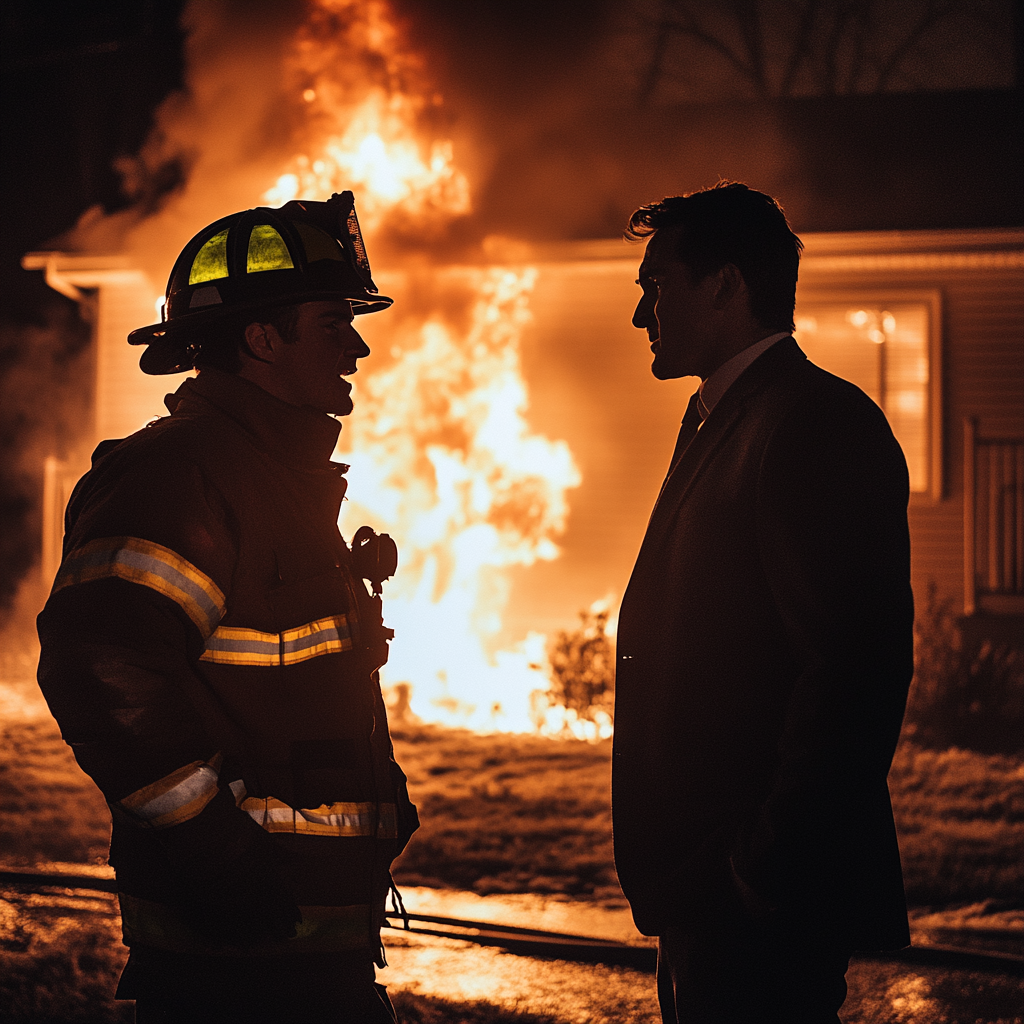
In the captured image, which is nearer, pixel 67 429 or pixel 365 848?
pixel 365 848

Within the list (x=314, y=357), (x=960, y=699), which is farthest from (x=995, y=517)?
(x=314, y=357)

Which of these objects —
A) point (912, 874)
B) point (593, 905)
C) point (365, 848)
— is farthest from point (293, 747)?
point (912, 874)

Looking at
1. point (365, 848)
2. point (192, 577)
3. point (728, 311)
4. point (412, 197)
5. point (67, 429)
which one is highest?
point (412, 197)

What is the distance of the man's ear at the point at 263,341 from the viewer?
271 centimetres

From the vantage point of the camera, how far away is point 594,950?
15.8 ft

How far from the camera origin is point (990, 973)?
4.59 meters

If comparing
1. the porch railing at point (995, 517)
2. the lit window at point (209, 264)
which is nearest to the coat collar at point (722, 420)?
the lit window at point (209, 264)

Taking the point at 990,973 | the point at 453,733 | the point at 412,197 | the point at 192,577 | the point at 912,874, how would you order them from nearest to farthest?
the point at 192,577 < the point at 990,973 < the point at 912,874 < the point at 453,733 < the point at 412,197

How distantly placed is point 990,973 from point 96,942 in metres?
3.68

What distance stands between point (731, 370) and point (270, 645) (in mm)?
1195

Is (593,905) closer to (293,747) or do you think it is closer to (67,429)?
(293,747)

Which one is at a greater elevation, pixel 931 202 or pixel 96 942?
pixel 931 202

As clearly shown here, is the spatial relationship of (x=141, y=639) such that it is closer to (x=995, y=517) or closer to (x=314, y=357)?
(x=314, y=357)

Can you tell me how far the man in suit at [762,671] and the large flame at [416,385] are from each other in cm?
818
